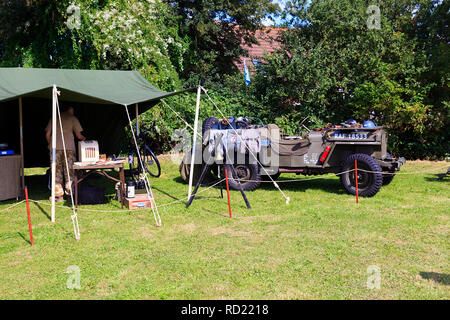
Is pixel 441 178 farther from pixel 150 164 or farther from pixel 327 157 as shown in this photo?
pixel 150 164

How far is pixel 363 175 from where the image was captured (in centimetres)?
772

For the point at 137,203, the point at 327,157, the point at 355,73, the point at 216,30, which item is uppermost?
the point at 216,30

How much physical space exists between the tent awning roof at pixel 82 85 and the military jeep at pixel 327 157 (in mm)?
1780

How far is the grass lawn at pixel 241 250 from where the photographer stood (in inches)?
154

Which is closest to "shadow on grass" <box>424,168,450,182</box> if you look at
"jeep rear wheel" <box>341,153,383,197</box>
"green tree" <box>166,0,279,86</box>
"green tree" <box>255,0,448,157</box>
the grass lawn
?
the grass lawn

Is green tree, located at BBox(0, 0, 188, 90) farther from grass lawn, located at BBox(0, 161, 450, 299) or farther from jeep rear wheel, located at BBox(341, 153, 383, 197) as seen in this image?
jeep rear wheel, located at BBox(341, 153, 383, 197)

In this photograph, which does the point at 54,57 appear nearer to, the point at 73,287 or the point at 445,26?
the point at 73,287

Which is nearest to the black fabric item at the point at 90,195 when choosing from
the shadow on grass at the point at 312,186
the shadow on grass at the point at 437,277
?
the shadow on grass at the point at 312,186

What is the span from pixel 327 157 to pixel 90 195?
4.47 meters

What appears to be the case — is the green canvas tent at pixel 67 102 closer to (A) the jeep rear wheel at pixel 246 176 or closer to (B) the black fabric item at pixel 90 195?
(B) the black fabric item at pixel 90 195

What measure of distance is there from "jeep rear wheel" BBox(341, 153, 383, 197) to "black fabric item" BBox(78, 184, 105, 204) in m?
4.54

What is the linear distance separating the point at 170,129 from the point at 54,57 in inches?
166

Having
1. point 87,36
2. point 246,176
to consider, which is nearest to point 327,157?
point 246,176

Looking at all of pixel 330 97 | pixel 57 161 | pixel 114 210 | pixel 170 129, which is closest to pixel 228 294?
pixel 114 210
